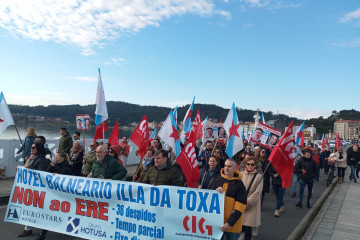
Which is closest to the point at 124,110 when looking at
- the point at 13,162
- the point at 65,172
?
the point at 13,162

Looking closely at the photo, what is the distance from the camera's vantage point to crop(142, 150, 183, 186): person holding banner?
16.0ft

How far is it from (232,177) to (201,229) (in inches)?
31.0

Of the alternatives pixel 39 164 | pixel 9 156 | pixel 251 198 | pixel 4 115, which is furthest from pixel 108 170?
pixel 9 156

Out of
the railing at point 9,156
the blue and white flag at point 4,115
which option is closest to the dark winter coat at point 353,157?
the railing at point 9,156

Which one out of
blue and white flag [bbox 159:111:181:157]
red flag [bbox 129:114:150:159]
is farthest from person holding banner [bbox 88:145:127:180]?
red flag [bbox 129:114:150:159]

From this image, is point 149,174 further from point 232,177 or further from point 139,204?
point 232,177

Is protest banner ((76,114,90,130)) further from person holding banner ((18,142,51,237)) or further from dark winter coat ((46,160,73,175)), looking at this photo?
dark winter coat ((46,160,73,175))

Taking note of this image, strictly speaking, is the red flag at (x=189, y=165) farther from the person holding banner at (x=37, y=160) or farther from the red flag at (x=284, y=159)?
the person holding banner at (x=37, y=160)

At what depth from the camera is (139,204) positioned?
4.59m

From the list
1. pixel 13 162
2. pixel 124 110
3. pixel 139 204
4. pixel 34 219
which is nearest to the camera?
pixel 139 204

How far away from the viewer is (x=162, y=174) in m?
4.90

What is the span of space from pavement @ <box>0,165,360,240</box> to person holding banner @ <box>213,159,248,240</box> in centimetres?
238

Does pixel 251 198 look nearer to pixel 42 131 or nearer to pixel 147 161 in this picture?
pixel 147 161

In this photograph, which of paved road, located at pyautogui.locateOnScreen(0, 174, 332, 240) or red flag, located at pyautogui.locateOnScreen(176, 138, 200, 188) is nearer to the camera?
paved road, located at pyautogui.locateOnScreen(0, 174, 332, 240)
